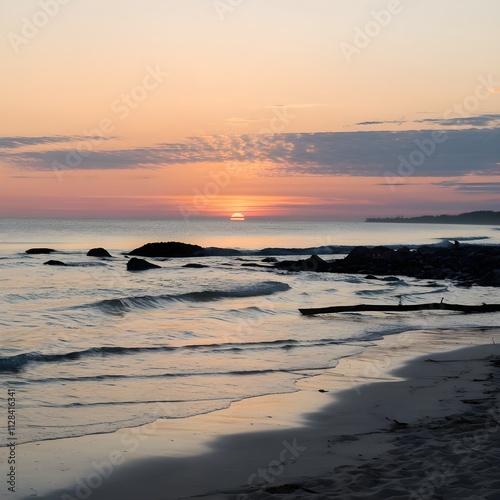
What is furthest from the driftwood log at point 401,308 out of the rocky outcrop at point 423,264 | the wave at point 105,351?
the rocky outcrop at point 423,264

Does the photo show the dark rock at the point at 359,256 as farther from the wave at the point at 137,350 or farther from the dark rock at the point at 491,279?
the wave at the point at 137,350

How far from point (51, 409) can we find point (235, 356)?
220 inches

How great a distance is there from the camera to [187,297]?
27328 mm

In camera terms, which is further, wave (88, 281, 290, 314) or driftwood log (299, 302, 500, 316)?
wave (88, 281, 290, 314)

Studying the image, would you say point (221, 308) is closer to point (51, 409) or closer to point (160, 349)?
point (160, 349)

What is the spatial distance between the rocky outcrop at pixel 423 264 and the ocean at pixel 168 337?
10.9ft

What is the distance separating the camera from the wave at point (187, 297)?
23938 mm

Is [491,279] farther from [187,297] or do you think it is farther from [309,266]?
[187,297]

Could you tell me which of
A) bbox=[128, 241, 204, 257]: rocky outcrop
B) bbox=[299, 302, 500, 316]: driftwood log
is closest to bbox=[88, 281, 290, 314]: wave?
bbox=[299, 302, 500, 316]: driftwood log

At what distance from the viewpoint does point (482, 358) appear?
556 inches

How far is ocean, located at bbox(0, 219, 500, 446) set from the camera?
10.6 m

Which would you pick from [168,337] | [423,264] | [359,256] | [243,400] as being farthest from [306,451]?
[359,256]

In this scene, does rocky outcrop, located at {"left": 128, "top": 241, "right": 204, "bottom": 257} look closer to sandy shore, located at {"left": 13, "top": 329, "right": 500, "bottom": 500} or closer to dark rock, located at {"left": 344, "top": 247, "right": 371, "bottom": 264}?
dark rock, located at {"left": 344, "top": 247, "right": 371, "bottom": 264}

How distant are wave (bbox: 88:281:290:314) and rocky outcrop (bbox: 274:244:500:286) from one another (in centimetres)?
883
